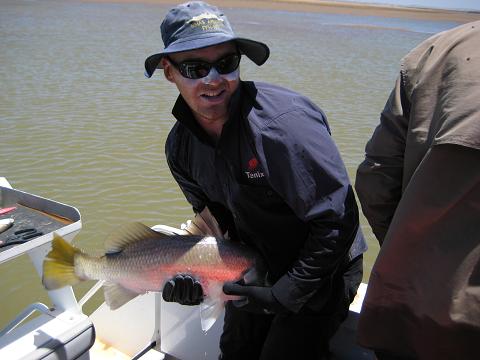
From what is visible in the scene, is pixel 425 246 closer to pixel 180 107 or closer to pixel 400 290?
pixel 400 290

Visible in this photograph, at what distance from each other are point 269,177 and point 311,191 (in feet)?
0.70

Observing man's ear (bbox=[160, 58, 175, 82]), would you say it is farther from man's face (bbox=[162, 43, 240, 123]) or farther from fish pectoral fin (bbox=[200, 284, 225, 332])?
fish pectoral fin (bbox=[200, 284, 225, 332])

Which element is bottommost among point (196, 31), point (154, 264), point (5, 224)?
point (154, 264)

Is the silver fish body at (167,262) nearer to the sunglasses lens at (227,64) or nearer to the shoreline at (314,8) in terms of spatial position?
the sunglasses lens at (227,64)

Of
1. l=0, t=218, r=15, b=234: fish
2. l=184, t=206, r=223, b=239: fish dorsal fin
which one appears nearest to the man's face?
l=184, t=206, r=223, b=239: fish dorsal fin

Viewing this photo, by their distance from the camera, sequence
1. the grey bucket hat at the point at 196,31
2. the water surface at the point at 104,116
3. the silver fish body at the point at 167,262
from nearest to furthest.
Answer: the grey bucket hat at the point at 196,31
the silver fish body at the point at 167,262
the water surface at the point at 104,116

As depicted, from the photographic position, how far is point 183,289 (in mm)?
2635

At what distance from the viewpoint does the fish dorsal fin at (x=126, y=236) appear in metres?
2.84

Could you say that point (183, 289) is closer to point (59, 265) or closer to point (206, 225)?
point (206, 225)

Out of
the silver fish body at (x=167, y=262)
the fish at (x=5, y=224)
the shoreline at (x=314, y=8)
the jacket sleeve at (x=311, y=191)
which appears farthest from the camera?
the shoreline at (x=314, y=8)

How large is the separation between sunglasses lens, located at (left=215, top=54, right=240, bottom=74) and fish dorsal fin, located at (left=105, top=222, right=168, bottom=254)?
1.00m

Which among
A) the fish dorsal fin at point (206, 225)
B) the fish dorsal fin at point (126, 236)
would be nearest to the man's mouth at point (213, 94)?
the fish dorsal fin at point (206, 225)

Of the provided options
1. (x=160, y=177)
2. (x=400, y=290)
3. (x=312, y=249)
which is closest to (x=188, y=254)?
(x=312, y=249)

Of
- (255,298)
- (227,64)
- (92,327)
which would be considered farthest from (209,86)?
(92,327)
